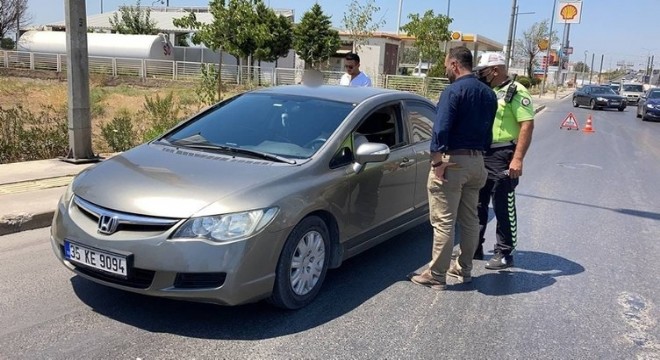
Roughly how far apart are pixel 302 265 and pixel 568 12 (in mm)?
53927

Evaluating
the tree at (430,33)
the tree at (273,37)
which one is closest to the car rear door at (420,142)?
the tree at (273,37)

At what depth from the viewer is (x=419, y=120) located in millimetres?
5832

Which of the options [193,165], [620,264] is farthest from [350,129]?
[620,264]

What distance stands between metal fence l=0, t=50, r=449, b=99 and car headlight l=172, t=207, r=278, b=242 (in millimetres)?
30439

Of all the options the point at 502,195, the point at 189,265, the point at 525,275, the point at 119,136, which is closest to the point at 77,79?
the point at 119,136

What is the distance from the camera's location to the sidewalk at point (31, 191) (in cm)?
579

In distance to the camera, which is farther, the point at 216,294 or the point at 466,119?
the point at 466,119

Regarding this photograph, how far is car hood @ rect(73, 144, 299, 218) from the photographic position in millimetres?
3596

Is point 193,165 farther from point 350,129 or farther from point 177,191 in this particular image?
point 350,129

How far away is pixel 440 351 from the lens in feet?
12.1

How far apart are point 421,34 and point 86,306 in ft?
127

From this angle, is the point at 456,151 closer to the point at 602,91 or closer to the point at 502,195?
the point at 502,195

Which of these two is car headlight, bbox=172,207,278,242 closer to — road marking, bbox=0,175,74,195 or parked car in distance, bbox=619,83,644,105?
road marking, bbox=0,175,74,195

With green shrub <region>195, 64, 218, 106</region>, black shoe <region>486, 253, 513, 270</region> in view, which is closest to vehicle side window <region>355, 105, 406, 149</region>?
black shoe <region>486, 253, 513, 270</region>
